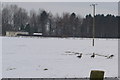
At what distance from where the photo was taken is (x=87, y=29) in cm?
9406

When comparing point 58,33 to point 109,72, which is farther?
point 58,33

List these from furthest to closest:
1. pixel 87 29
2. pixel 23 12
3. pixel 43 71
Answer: pixel 23 12
pixel 87 29
pixel 43 71

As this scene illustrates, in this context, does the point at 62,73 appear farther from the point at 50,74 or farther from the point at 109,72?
the point at 109,72

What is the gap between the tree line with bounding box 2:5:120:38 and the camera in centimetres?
9231

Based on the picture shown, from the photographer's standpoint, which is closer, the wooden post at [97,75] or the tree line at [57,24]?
the wooden post at [97,75]

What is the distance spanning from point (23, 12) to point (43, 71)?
89451 millimetres

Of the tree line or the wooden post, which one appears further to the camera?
the tree line

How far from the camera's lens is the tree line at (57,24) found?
92.3 metres

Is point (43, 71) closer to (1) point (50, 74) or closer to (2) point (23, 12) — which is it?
(1) point (50, 74)

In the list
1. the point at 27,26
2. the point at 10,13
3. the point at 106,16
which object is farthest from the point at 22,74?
the point at 106,16

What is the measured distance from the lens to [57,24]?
3903 inches

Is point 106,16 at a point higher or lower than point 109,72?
higher

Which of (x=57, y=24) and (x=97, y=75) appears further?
(x=57, y=24)

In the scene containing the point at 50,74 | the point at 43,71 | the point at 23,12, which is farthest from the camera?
the point at 23,12
